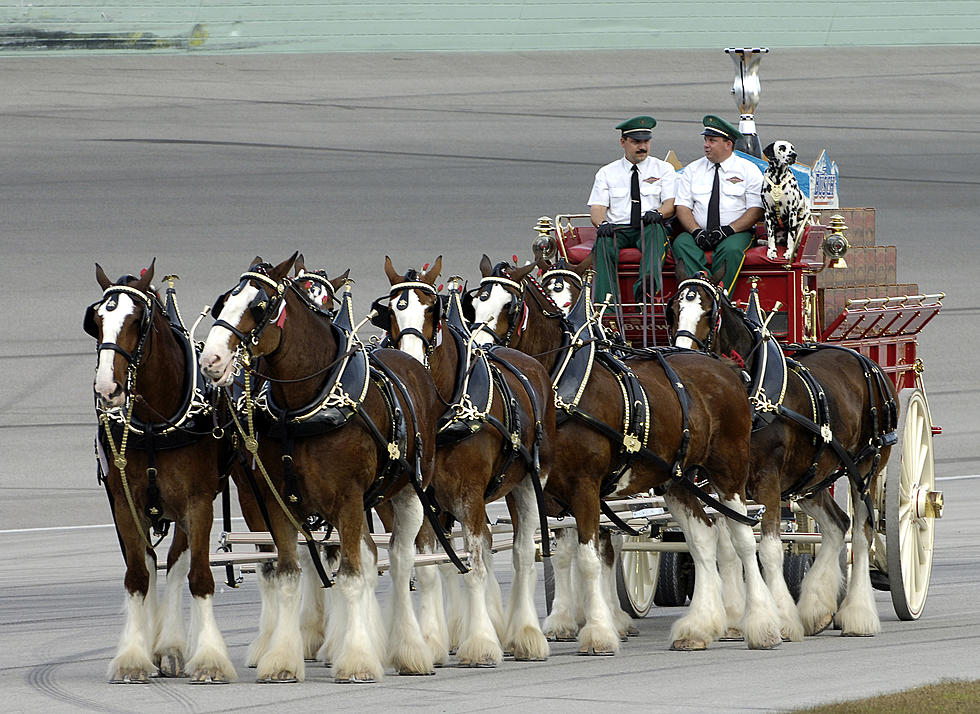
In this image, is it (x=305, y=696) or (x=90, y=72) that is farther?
(x=90, y=72)

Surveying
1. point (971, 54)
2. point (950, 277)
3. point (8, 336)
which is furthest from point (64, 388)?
point (971, 54)

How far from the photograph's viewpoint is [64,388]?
21.2m

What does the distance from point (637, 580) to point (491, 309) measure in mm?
2825

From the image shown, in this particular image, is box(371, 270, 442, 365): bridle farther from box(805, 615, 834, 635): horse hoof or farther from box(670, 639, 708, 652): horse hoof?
box(805, 615, 834, 635): horse hoof

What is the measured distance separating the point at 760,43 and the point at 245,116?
10.3 m

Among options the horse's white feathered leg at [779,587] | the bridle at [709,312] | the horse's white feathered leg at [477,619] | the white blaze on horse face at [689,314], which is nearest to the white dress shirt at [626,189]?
the bridle at [709,312]

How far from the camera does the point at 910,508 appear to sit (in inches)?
431

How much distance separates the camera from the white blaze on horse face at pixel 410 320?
27.9ft

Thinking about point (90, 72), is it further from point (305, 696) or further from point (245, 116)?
point (305, 696)

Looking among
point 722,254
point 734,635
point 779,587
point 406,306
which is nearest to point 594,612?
point 734,635

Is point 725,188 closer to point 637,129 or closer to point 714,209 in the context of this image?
point 714,209

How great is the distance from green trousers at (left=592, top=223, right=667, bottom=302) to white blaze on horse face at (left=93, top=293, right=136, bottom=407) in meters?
3.74

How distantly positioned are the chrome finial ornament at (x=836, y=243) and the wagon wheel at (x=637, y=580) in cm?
221

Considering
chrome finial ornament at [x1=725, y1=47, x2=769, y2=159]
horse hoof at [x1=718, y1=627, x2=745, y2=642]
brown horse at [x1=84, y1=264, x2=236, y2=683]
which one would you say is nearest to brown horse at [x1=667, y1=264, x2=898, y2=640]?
horse hoof at [x1=718, y1=627, x2=745, y2=642]
